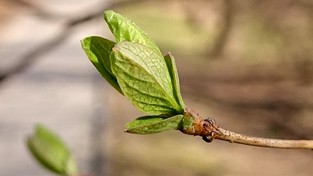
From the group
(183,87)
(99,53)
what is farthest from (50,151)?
(183,87)

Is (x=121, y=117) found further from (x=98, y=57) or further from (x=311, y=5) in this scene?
(x=98, y=57)

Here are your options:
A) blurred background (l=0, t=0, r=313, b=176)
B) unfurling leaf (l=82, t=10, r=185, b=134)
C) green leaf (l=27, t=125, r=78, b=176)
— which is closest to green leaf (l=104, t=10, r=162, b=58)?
unfurling leaf (l=82, t=10, r=185, b=134)

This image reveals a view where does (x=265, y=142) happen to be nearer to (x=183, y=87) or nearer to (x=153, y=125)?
(x=153, y=125)

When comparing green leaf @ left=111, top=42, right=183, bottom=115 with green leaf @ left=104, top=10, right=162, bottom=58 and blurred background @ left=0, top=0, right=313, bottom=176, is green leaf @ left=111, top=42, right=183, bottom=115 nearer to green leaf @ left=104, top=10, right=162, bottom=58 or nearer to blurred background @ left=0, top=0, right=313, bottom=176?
green leaf @ left=104, top=10, right=162, bottom=58

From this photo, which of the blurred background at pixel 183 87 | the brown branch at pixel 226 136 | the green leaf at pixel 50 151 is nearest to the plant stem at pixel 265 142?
the brown branch at pixel 226 136

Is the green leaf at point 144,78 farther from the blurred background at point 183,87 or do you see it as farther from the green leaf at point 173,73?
the blurred background at point 183,87

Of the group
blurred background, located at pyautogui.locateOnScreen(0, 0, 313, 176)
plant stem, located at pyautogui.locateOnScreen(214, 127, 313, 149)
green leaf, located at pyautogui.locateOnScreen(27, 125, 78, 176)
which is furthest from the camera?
blurred background, located at pyautogui.locateOnScreen(0, 0, 313, 176)

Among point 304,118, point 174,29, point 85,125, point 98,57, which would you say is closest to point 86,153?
point 85,125
